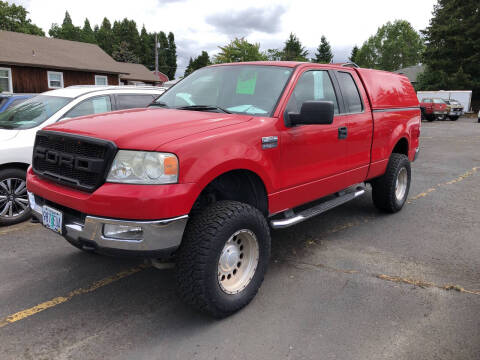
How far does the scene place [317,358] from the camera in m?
2.60

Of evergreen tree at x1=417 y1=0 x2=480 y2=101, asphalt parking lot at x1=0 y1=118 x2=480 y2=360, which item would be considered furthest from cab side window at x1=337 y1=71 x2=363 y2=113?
evergreen tree at x1=417 y1=0 x2=480 y2=101

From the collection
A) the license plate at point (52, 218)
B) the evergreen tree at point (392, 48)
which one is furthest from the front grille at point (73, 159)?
the evergreen tree at point (392, 48)

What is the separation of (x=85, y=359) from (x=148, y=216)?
1006 millimetres

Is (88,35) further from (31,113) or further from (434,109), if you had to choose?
(31,113)

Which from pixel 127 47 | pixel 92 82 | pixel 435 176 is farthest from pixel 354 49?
pixel 435 176

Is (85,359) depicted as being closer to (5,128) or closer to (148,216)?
(148,216)

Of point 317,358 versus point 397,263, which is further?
point 397,263

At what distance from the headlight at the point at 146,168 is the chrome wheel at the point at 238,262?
722 millimetres

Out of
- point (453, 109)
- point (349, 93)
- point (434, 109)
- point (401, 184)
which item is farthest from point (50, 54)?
point (453, 109)

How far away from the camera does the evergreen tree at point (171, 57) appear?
96.3 metres

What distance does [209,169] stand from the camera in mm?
2834

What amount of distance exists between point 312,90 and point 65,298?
299cm

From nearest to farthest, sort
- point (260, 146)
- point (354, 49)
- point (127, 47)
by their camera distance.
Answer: point (260, 146)
point (127, 47)
point (354, 49)

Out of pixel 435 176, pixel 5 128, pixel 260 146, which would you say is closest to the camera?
pixel 260 146
